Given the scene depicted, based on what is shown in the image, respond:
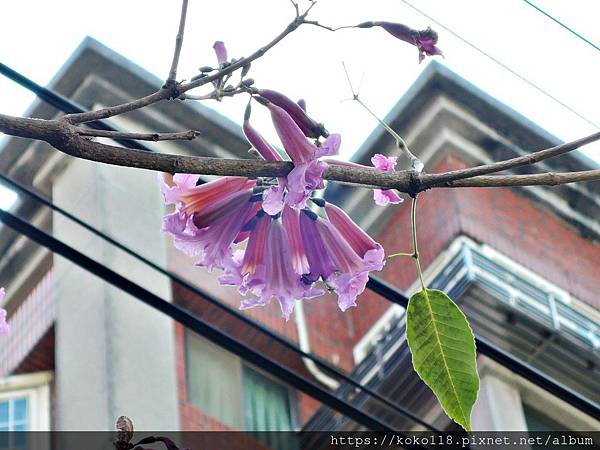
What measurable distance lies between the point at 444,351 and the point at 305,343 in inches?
344

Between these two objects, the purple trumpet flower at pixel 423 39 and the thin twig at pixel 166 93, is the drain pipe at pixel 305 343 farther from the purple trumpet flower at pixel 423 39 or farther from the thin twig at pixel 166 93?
the thin twig at pixel 166 93

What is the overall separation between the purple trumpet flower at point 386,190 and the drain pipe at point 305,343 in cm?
809

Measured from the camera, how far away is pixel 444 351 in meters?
1.86

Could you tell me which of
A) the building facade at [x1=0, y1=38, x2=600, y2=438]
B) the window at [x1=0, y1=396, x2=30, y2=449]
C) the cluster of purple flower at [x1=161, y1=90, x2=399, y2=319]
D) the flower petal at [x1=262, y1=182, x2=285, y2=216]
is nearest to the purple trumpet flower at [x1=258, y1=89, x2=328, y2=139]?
the cluster of purple flower at [x1=161, y1=90, x2=399, y2=319]

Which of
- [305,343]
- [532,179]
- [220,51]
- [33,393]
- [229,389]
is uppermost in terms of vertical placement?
[305,343]

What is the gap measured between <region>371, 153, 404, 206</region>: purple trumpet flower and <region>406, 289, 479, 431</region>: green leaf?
0.18 meters

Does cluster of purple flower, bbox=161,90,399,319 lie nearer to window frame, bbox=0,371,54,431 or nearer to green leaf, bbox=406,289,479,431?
green leaf, bbox=406,289,479,431

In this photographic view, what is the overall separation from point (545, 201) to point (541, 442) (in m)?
2.69

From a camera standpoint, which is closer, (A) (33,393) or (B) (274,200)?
(B) (274,200)

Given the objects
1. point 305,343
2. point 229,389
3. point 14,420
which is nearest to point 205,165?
point 14,420

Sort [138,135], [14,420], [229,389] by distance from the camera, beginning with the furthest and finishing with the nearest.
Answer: [229,389], [14,420], [138,135]

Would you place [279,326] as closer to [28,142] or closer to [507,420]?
[507,420]

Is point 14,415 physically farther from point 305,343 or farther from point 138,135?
point 138,135

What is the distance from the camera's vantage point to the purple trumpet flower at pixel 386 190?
2012 mm
